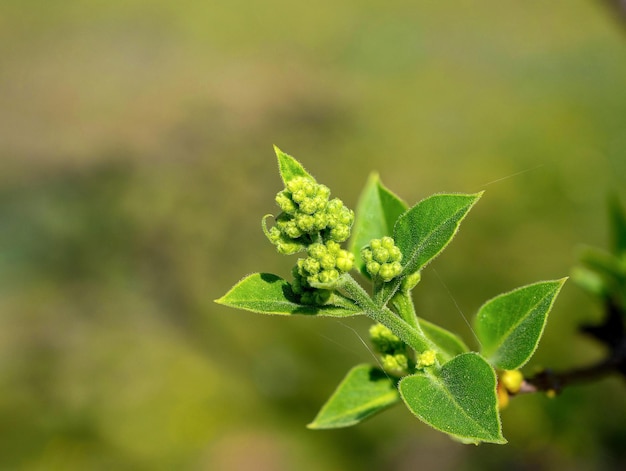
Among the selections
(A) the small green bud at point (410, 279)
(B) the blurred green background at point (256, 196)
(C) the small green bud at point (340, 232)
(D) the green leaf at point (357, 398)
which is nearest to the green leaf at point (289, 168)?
(C) the small green bud at point (340, 232)

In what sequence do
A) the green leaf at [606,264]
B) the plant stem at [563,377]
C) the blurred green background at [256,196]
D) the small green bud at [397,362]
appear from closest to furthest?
1. the small green bud at [397,362]
2. the plant stem at [563,377]
3. the green leaf at [606,264]
4. the blurred green background at [256,196]

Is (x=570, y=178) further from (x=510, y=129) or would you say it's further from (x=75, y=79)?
(x=75, y=79)

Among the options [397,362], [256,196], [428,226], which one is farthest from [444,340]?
[256,196]

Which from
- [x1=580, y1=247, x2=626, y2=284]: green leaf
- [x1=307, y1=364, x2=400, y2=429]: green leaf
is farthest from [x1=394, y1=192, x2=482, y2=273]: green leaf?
[x1=580, y1=247, x2=626, y2=284]: green leaf

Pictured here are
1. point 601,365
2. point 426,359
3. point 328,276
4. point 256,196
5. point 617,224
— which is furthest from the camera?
point 256,196

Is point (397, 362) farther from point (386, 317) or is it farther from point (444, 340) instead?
point (386, 317)

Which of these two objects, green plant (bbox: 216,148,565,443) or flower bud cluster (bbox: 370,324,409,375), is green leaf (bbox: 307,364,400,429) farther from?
green plant (bbox: 216,148,565,443)

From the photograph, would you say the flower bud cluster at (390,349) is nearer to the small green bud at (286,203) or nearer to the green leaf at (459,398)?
the green leaf at (459,398)
